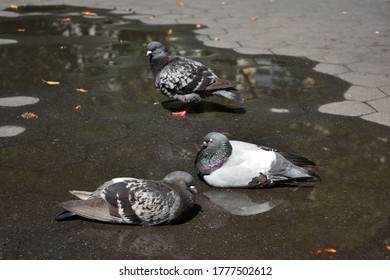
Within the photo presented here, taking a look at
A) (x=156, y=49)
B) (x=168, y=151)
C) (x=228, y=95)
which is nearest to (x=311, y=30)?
(x=228, y=95)

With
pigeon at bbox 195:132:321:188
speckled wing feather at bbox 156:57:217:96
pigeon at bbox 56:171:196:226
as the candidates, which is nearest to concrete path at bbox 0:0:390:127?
speckled wing feather at bbox 156:57:217:96

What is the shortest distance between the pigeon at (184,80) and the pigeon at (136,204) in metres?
1.84

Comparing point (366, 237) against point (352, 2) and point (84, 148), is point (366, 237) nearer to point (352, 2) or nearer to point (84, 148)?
point (84, 148)

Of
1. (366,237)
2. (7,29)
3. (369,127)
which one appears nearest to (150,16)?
(7,29)

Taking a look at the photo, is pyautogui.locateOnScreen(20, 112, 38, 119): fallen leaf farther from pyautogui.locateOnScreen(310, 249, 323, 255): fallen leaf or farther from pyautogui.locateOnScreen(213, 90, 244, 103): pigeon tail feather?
pyautogui.locateOnScreen(310, 249, 323, 255): fallen leaf

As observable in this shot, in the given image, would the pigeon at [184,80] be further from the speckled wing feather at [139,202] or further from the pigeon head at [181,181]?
the speckled wing feather at [139,202]

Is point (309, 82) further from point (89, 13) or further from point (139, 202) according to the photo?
point (89, 13)

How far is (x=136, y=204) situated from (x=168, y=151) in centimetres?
121

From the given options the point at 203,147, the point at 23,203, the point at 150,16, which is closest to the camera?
the point at 23,203

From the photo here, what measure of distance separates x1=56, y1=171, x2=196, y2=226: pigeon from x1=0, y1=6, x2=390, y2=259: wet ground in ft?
0.29

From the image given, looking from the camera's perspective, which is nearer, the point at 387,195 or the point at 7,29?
the point at 387,195

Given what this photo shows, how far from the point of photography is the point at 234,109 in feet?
16.5

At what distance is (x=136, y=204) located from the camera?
2.90m

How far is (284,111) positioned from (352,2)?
8.22 meters
